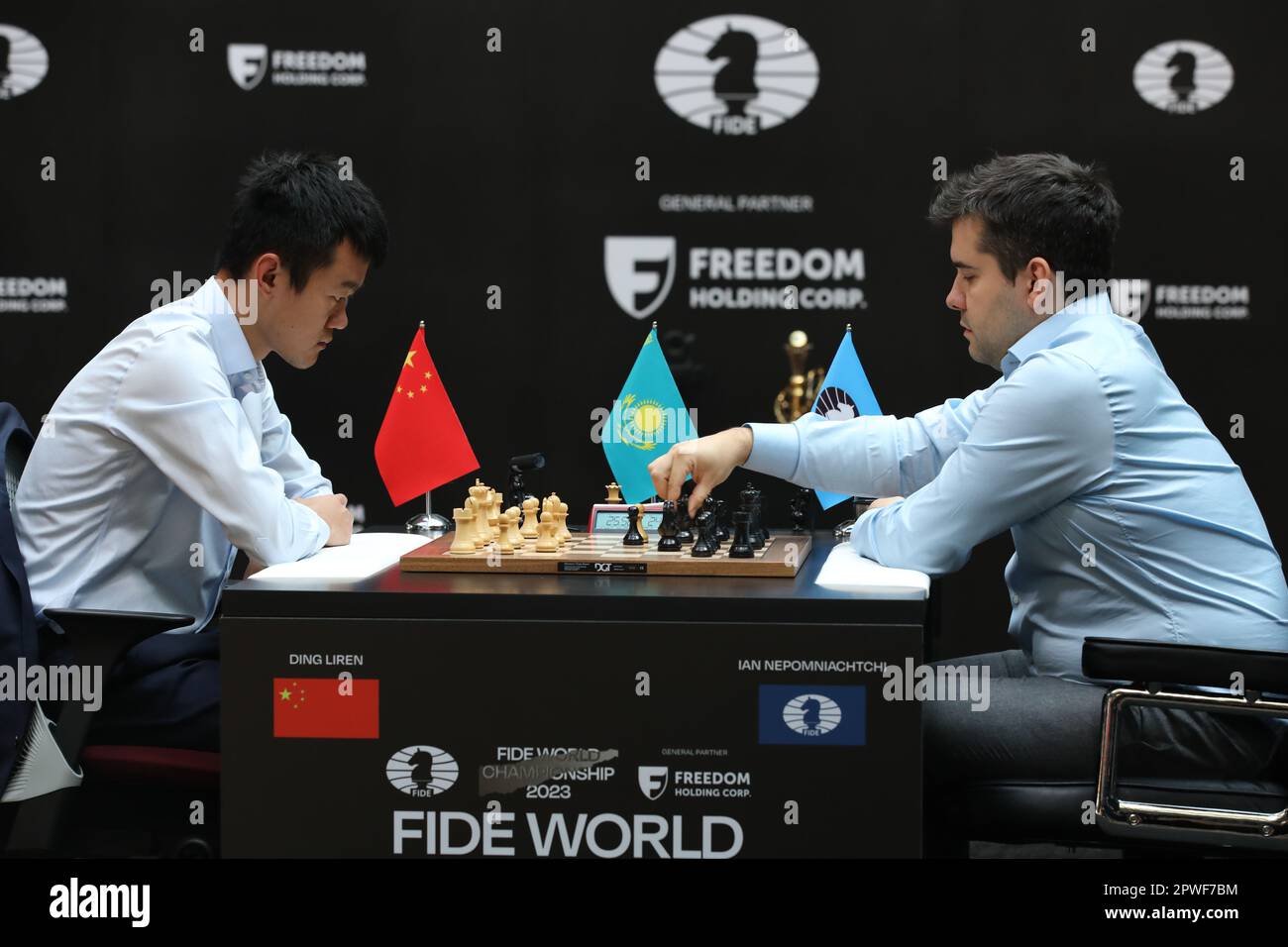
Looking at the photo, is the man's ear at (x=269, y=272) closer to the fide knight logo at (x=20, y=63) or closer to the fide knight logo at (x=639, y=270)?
the fide knight logo at (x=639, y=270)

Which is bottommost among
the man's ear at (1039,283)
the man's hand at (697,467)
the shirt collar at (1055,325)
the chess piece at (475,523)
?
the chess piece at (475,523)

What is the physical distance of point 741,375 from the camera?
4.42 metres

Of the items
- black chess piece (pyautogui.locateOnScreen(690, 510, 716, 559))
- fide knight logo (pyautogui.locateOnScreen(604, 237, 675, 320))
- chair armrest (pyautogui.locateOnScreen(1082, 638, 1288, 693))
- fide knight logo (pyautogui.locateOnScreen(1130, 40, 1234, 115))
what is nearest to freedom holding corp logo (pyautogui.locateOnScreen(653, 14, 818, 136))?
fide knight logo (pyautogui.locateOnScreen(604, 237, 675, 320))

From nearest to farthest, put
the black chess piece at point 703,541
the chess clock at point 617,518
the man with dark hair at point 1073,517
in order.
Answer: the man with dark hair at point 1073,517 → the black chess piece at point 703,541 → the chess clock at point 617,518

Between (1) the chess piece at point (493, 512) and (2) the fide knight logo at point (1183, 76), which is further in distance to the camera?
(2) the fide knight logo at point (1183, 76)

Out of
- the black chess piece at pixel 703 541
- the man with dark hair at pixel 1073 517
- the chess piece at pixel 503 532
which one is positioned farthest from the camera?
the chess piece at pixel 503 532

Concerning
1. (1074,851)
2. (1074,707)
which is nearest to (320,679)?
(1074,707)

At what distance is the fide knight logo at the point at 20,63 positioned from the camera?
14.6 feet

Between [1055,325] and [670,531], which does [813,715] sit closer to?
[670,531]

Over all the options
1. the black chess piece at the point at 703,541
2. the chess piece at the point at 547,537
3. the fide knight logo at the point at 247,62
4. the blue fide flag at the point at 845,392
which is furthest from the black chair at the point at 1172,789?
the fide knight logo at the point at 247,62

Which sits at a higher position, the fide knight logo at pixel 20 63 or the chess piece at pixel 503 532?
the fide knight logo at pixel 20 63

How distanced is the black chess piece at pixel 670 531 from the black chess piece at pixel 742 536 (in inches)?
3.8

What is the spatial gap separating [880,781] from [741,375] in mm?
2635

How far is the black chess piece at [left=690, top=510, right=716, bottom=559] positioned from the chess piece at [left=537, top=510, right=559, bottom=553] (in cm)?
23
